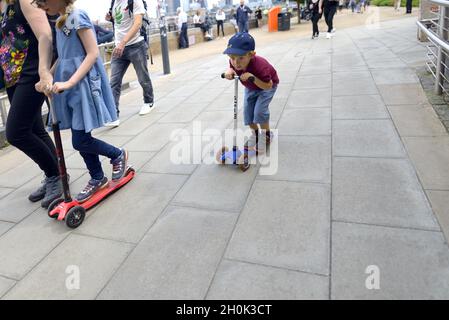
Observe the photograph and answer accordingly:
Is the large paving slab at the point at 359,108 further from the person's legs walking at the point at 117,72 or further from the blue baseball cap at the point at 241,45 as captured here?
the person's legs walking at the point at 117,72

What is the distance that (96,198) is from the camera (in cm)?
326

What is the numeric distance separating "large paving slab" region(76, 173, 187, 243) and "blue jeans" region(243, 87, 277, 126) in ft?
3.21

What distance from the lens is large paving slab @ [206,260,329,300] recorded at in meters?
2.07

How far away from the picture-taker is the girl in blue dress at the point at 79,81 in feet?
8.92

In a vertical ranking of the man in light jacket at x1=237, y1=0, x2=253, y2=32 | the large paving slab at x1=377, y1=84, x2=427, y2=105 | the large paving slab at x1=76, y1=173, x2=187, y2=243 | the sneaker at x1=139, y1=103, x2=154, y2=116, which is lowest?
the large paving slab at x1=76, y1=173, x2=187, y2=243

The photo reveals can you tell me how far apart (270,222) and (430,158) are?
69.8 inches

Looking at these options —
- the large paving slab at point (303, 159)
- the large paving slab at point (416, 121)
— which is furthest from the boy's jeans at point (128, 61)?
the large paving slab at point (416, 121)

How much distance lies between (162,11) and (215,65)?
2.14 metres

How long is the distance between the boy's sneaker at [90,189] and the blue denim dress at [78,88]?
576mm

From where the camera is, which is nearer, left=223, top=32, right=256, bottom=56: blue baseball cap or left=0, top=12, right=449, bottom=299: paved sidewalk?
left=0, top=12, right=449, bottom=299: paved sidewalk

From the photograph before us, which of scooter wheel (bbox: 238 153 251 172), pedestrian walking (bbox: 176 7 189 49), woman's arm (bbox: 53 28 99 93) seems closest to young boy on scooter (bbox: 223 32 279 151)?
scooter wheel (bbox: 238 153 251 172)

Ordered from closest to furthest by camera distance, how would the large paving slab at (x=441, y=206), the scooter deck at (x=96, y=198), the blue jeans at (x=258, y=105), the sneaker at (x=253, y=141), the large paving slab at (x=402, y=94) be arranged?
the large paving slab at (x=441, y=206)
the scooter deck at (x=96, y=198)
the blue jeans at (x=258, y=105)
the sneaker at (x=253, y=141)
the large paving slab at (x=402, y=94)

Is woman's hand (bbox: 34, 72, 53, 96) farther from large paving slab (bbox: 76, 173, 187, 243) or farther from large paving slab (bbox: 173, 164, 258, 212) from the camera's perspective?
large paving slab (bbox: 173, 164, 258, 212)

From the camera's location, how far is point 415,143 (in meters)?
3.74
